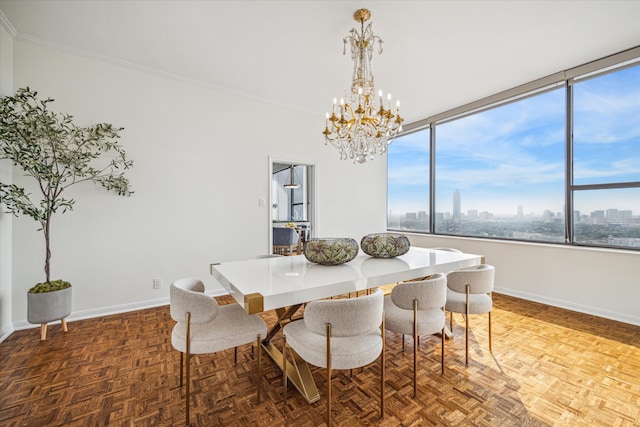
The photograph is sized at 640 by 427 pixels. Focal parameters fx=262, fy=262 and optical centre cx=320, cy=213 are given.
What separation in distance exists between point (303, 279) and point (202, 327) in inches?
26.9

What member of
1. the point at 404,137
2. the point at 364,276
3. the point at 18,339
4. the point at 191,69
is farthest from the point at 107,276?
the point at 404,137

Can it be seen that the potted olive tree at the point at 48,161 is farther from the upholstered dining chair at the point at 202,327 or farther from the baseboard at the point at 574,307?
the baseboard at the point at 574,307

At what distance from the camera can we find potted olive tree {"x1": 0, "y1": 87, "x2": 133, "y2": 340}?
89.8 inches

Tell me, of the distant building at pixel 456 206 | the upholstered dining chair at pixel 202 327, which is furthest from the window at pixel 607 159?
the upholstered dining chair at pixel 202 327

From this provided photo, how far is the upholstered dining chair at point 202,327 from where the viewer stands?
1447mm

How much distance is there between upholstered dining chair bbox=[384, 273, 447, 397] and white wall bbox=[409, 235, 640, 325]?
2.53 m

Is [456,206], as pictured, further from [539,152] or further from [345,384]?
[345,384]

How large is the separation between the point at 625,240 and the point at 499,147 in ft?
5.94

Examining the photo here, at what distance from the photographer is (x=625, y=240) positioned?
2908mm

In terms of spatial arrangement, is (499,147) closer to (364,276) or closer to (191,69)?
(364,276)

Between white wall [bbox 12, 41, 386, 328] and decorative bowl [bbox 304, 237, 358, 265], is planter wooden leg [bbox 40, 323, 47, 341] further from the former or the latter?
decorative bowl [bbox 304, 237, 358, 265]

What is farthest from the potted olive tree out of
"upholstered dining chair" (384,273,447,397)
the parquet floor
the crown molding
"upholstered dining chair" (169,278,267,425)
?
"upholstered dining chair" (384,273,447,397)

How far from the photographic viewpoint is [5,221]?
2469 millimetres

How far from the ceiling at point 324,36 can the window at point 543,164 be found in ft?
1.36
